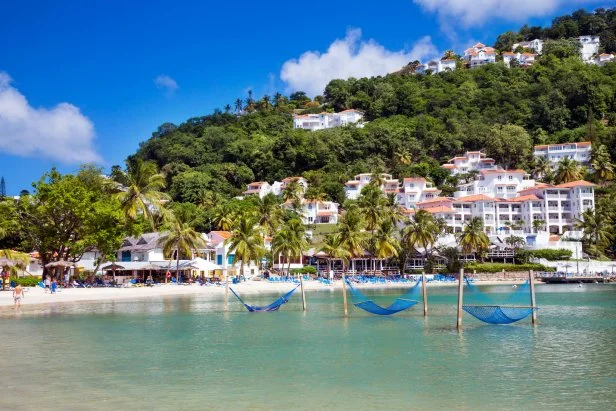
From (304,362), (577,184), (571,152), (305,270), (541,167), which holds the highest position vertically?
(571,152)

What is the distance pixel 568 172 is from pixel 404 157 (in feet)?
95.9

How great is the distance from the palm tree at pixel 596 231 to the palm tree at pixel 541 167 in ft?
88.1

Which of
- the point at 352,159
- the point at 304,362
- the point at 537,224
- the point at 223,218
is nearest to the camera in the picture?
the point at 304,362

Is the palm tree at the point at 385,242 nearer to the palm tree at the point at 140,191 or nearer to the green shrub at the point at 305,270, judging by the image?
the green shrub at the point at 305,270

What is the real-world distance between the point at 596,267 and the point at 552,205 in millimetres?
16591

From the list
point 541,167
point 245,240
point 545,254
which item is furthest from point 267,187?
point 245,240

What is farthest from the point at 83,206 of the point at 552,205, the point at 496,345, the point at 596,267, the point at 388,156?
the point at 388,156

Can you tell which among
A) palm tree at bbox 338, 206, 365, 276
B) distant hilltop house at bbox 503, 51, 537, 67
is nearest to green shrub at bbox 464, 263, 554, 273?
palm tree at bbox 338, 206, 365, 276

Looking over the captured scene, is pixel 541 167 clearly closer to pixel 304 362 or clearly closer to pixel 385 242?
pixel 385 242

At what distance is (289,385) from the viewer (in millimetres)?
14781

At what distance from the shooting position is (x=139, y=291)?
152 ft

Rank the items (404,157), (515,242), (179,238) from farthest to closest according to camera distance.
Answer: (404,157) → (515,242) → (179,238)

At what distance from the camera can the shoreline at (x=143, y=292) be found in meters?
38.6

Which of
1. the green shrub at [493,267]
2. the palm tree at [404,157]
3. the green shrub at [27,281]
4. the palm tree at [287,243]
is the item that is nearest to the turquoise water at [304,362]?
the green shrub at [27,281]
